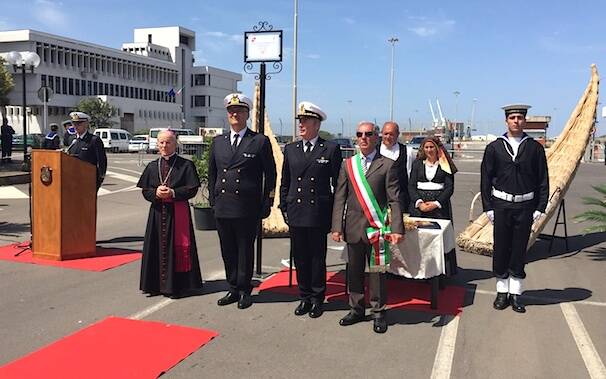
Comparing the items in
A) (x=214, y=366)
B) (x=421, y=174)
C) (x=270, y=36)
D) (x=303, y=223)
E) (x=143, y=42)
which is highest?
(x=143, y=42)

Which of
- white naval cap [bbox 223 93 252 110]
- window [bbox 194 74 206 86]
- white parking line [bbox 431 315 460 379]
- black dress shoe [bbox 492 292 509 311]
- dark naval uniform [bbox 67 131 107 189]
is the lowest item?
white parking line [bbox 431 315 460 379]

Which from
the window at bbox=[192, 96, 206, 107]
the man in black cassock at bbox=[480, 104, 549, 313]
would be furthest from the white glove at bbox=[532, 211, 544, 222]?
the window at bbox=[192, 96, 206, 107]

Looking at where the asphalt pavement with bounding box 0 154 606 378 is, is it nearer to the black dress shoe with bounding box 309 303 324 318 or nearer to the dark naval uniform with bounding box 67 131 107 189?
the black dress shoe with bounding box 309 303 324 318

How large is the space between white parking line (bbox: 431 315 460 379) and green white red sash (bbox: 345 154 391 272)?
0.78 metres

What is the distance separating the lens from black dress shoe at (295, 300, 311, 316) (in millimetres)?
5316

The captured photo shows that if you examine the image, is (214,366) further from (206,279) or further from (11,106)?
(11,106)

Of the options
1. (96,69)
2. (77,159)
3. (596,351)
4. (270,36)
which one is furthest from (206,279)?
(96,69)

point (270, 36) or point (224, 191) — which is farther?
point (270, 36)

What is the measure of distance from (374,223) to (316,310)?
109 centimetres

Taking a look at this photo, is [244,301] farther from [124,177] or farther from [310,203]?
[124,177]

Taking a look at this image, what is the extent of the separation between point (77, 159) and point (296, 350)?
14.7 feet

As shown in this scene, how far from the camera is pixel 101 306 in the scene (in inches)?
215

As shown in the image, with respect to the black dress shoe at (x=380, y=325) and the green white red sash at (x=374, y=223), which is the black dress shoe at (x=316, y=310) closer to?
the black dress shoe at (x=380, y=325)

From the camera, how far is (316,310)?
5273 millimetres
